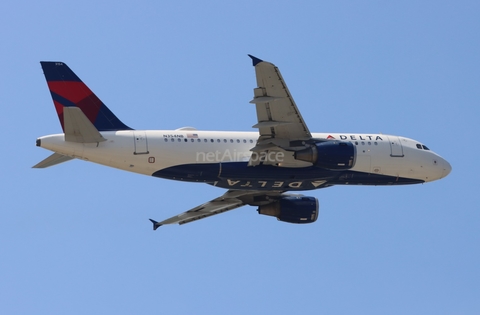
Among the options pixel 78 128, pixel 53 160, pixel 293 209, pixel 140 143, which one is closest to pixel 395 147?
pixel 293 209

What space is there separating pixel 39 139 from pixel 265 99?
1055 cm

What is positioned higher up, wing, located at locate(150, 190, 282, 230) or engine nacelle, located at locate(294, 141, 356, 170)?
engine nacelle, located at locate(294, 141, 356, 170)

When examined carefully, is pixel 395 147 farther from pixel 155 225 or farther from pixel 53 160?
pixel 53 160

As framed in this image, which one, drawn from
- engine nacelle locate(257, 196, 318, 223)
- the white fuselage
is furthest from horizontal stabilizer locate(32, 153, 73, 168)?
engine nacelle locate(257, 196, 318, 223)

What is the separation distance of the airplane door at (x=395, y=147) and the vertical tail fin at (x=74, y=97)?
1433 centimetres

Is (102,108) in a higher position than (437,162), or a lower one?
higher

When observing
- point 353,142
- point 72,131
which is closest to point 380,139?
point 353,142

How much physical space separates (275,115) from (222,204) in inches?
417

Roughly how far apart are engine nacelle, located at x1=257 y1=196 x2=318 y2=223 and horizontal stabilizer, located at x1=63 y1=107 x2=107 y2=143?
13.3 meters

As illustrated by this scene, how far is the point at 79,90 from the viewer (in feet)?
148

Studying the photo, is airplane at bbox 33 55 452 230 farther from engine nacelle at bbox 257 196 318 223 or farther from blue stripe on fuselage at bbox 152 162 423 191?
engine nacelle at bbox 257 196 318 223

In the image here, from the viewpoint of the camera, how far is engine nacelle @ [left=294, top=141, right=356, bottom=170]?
45.2 meters

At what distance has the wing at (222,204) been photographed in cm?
5225

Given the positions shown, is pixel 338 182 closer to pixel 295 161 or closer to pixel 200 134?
pixel 295 161
